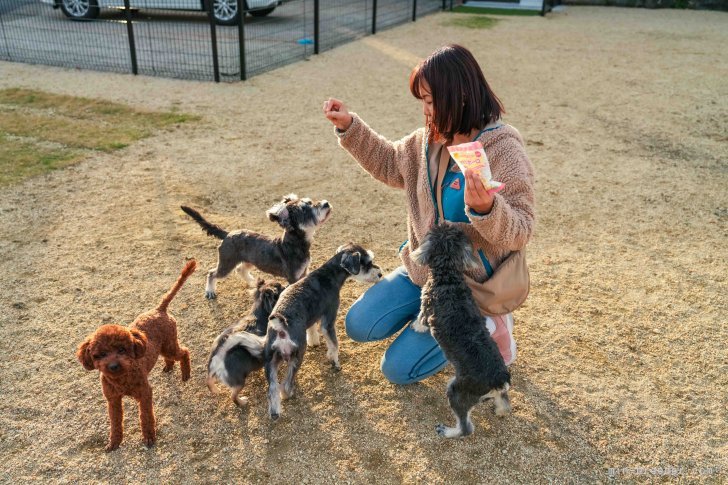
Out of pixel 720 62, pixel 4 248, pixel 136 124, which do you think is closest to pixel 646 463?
pixel 4 248

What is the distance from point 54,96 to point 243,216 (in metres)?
5.38

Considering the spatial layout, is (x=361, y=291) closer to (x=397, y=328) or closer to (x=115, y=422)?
(x=397, y=328)

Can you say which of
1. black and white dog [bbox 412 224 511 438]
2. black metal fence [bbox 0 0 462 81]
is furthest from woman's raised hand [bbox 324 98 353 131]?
black metal fence [bbox 0 0 462 81]

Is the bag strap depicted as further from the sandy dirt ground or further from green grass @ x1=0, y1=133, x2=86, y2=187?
green grass @ x1=0, y1=133, x2=86, y2=187

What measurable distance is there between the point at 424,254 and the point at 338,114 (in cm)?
117

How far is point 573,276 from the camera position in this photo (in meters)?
5.02

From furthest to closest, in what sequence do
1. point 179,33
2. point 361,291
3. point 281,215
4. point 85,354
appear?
point 179,33 → point 361,291 → point 281,215 → point 85,354

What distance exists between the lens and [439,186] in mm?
3607

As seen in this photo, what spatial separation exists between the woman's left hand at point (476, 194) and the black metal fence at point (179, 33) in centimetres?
797

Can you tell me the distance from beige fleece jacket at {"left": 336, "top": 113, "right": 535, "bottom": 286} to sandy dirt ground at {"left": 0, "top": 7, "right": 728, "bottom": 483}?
1.04 meters

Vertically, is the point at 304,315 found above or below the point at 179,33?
above

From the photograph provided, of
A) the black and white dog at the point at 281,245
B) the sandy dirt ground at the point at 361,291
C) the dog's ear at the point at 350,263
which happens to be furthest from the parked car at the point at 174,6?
the dog's ear at the point at 350,263

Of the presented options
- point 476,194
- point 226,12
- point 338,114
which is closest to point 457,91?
point 476,194

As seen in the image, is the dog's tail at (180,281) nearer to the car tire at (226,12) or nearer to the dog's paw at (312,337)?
the dog's paw at (312,337)
